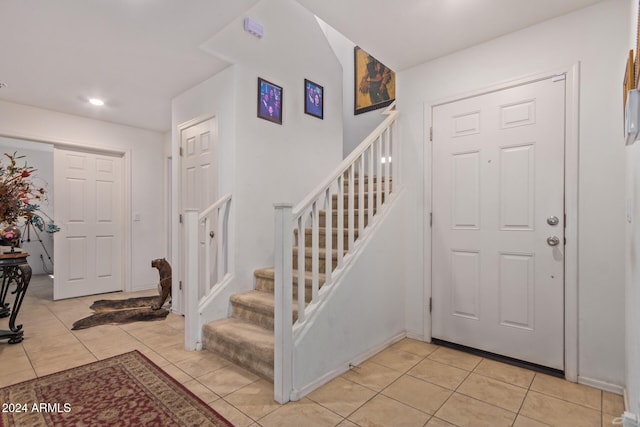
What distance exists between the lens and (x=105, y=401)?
1.76 meters

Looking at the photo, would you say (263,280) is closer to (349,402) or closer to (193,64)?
(349,402)

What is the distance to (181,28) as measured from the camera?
232cm

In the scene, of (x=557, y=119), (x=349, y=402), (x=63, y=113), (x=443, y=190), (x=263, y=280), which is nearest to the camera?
(x=349, y=402)

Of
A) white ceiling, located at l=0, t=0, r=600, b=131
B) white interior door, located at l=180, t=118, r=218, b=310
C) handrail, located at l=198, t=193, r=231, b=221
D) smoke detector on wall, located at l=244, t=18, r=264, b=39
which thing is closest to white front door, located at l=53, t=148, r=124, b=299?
white ceiling, located at l=0, t=0, r=600, b=131

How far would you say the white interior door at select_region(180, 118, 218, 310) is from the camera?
9.63 feet

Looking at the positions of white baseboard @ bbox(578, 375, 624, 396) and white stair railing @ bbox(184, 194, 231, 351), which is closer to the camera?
white baseboard @ bbox(578, 375, 624, 396)

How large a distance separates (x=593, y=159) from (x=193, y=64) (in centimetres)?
315

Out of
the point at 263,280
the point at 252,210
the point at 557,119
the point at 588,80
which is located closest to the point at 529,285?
the point at 557,119

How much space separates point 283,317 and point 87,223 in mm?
3850

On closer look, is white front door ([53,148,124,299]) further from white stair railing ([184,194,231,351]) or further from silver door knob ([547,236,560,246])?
silver door knob ([547,236,560,246])

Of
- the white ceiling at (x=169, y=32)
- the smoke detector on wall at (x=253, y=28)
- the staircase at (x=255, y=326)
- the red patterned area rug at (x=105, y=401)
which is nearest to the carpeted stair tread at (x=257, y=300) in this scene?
the staircase at (x=255, y=326)

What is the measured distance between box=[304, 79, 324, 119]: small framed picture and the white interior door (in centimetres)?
103

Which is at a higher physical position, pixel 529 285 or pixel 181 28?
pixel 181 28

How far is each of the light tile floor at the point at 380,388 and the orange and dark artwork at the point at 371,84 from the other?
10.3 feet
